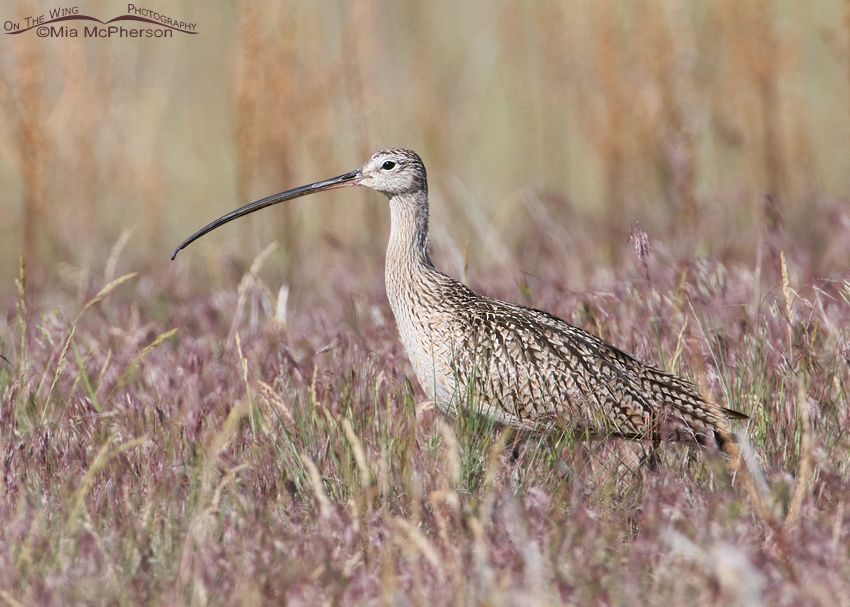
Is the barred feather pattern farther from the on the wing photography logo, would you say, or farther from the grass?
the on the wing photography logo

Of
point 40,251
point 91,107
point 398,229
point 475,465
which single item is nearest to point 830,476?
point 475,465

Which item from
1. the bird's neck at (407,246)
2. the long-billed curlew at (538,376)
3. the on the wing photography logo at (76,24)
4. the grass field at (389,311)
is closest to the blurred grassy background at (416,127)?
the grass field at (389,311)

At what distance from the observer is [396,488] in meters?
3.17

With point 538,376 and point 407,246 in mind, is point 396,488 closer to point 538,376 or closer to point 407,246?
point 538,376

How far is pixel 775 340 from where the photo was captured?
4.12 m

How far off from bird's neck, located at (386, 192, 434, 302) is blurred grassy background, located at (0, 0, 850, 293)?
167 cm

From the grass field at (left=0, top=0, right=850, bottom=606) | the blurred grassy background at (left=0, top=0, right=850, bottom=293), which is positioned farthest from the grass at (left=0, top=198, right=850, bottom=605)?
the blurred grassy background at (left=0, top=0, right=850, bottom=293)

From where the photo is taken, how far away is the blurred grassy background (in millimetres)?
6707

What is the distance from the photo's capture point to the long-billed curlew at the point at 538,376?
3.61 metres

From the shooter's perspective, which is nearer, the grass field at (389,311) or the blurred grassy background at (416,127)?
the grass field at (389,311)

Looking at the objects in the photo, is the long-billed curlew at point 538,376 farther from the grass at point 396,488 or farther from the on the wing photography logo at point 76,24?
the on the wing photography logo at point 76,24

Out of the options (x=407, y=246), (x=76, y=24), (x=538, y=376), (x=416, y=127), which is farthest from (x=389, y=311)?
(x=76, y=24)

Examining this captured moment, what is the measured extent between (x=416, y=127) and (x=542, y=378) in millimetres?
5658

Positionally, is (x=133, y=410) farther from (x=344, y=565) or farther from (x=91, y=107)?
(x=91, y=107)
